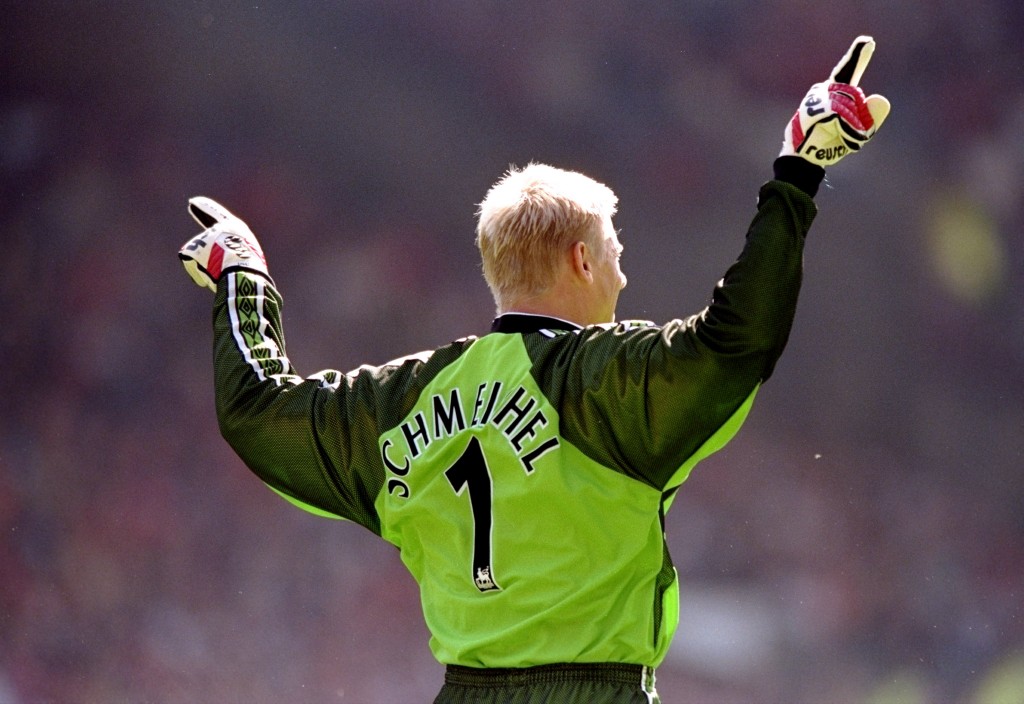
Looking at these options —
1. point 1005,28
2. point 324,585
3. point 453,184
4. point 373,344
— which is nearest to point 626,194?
point 453,184

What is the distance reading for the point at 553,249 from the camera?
67.6 inches

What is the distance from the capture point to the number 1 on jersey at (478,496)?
165 cm

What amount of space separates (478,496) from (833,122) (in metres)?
0.61

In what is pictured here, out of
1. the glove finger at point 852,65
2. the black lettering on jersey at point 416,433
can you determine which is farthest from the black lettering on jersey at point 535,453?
the glove finger at point 852,65

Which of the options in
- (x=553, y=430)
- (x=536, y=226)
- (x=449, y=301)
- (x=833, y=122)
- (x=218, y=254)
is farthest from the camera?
(x=449, y=301)

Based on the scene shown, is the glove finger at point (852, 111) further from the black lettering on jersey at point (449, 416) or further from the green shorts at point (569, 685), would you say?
the green shorts at point (569, 685)

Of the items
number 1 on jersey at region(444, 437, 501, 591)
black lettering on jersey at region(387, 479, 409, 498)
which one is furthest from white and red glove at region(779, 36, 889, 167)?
black lettering on jersey at region(387, 479, 409, 498)

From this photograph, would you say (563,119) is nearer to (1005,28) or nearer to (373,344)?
(373,344)

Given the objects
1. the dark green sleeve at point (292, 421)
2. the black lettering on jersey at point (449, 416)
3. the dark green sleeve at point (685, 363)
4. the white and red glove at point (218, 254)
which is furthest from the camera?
the white and red glove at point (218, 254)

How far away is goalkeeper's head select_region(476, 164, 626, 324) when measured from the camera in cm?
171

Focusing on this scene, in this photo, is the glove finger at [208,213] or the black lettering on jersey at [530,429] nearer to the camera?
the black lettering on jersey at [530,429]

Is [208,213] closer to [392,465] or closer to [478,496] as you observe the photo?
[392,465]

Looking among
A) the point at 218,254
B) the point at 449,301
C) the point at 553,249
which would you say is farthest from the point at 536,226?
the point at 449,301

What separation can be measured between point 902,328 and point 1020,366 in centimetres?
31
